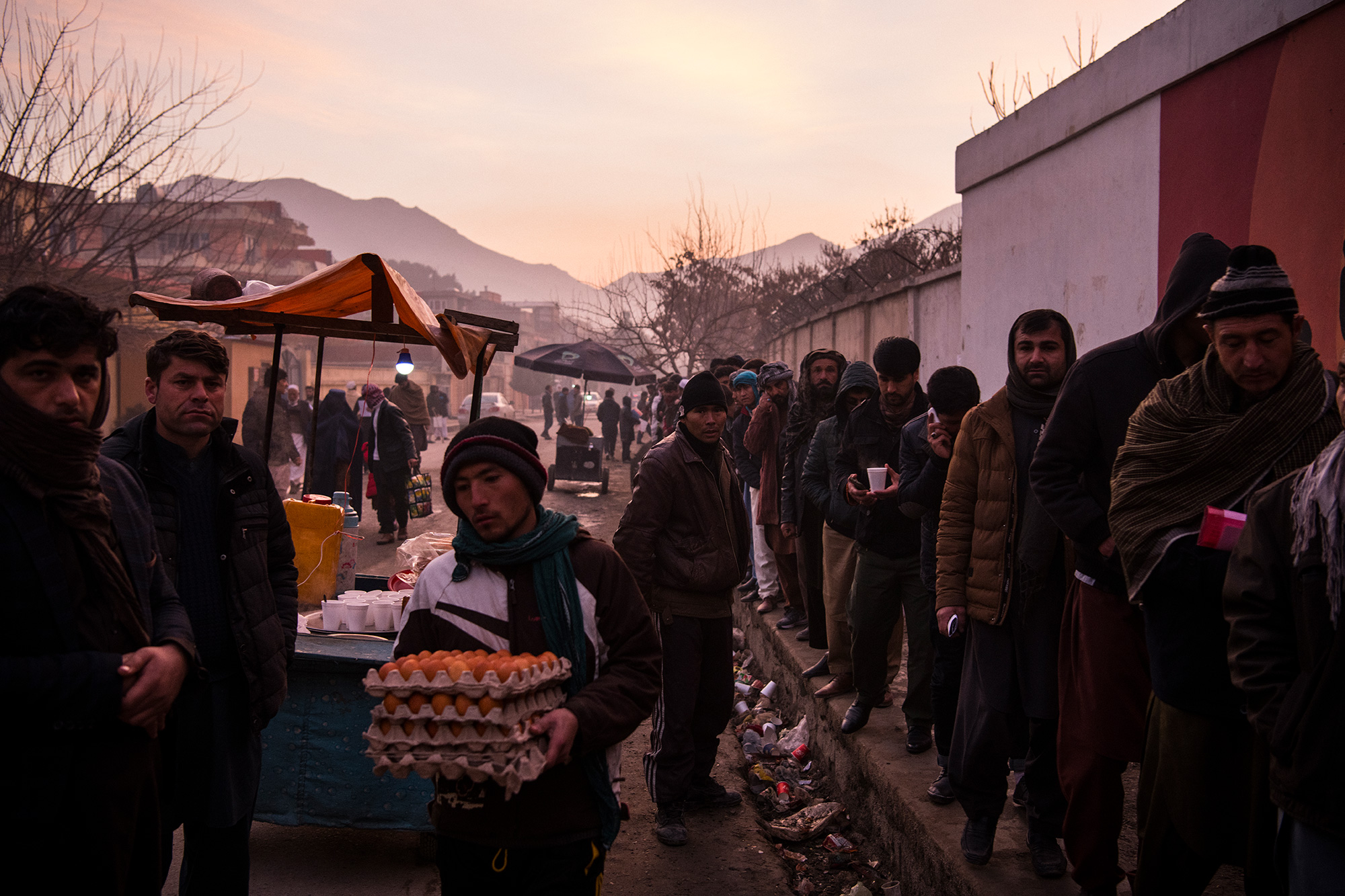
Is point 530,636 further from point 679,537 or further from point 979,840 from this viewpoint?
point 679,537

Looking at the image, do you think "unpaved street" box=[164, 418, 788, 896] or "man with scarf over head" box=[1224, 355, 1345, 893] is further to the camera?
"unpaved street" box=[164, 418, 788, 896]

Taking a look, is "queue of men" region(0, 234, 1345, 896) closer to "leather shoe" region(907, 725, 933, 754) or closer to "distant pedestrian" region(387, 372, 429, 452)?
"leather shoe" region(907, 725, 933, 754)

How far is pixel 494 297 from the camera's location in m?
127

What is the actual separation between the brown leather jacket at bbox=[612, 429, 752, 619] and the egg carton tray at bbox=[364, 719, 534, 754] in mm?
2373

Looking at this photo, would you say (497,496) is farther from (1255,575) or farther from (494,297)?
(494,297)

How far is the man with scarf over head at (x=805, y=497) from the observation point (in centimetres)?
634

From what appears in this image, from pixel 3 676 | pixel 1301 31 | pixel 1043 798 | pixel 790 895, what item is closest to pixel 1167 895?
pixel 1043 798

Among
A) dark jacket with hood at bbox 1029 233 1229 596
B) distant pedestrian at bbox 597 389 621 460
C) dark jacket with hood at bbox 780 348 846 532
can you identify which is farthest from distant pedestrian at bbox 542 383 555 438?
dark jacket with hood at bbox 1029 233 1229 596

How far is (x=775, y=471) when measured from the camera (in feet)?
24.0

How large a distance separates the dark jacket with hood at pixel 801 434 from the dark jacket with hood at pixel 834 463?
1.85ft

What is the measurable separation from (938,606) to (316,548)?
312cm

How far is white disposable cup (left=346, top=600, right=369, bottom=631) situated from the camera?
165 inches

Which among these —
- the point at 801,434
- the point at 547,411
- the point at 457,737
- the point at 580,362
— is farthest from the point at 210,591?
the point at 547,411

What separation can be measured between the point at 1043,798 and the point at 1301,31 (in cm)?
361
